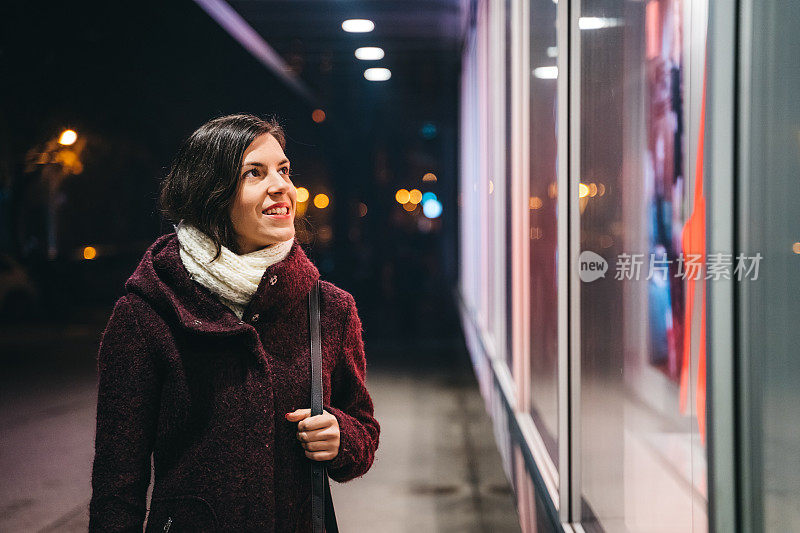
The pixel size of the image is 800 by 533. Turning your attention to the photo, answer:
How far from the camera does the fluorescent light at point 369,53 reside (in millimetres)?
12326

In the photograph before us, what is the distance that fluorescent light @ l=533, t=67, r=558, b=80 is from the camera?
294 centimetres

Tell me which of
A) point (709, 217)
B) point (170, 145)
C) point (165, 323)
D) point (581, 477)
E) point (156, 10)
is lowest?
point (581, 477)

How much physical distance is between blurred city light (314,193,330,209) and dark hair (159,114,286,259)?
A: 2097cm

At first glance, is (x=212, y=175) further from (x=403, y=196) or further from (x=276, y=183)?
(x=403, y=196)

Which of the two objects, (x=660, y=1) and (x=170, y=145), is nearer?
(x=660, y=1)

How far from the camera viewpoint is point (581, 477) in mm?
2566

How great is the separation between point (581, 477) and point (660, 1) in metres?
1.51

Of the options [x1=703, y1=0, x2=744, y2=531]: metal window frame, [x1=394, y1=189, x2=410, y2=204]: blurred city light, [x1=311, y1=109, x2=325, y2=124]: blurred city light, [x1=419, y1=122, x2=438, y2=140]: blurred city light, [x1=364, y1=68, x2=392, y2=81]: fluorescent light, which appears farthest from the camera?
[x1=394, y1=189, x2=410, y2=204]: blurred city light

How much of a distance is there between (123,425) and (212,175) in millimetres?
505

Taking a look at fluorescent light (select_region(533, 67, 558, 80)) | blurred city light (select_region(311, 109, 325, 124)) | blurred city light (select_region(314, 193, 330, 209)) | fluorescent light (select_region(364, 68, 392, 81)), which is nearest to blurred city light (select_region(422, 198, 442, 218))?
blurred city light (select_region(314, 193, 330, 209))

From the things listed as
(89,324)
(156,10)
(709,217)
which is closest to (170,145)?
(89,324)

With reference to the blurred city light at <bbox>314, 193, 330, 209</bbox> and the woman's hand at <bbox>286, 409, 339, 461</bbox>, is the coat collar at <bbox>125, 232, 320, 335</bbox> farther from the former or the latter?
the blurred city light at <bbox>314, 193, 330, 209</bbox>

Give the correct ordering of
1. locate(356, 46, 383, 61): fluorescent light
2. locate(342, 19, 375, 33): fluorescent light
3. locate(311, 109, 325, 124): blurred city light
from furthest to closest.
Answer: locate(311, 109, 325, 124): blurred city light
locate(356, 46, 383, 61): fluorescent light
locate(342, 19, 375, 33): fluorescent light

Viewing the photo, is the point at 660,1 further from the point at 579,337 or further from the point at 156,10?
the point at 156,10
